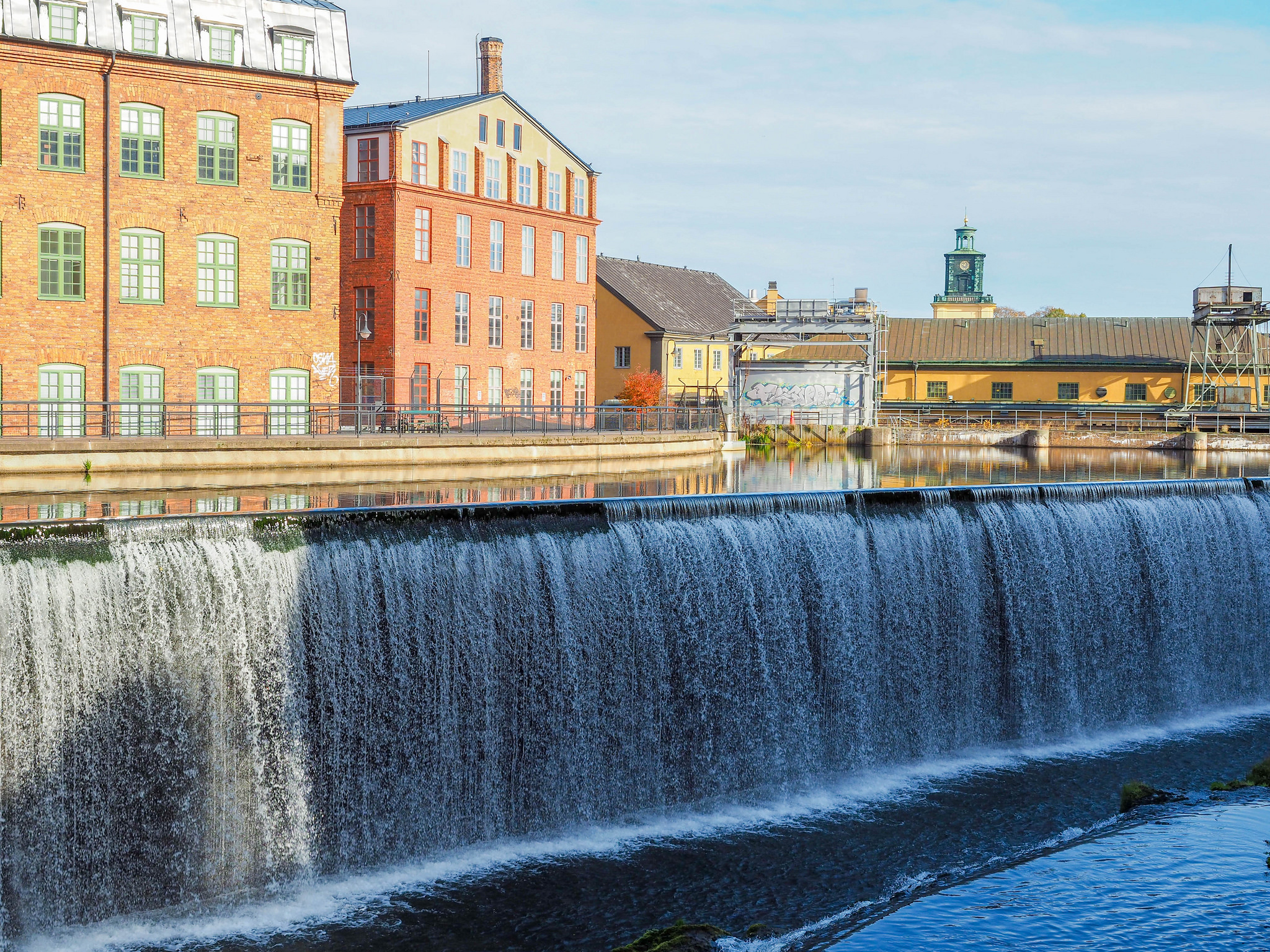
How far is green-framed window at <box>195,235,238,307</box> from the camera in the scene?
34000 millimetres

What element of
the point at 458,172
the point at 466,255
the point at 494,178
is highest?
the point at 494,178

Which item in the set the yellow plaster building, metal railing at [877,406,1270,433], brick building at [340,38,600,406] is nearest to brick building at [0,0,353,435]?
brick building at [340,38,600,406]

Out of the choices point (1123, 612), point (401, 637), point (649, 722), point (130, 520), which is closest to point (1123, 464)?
point (1123, 612)

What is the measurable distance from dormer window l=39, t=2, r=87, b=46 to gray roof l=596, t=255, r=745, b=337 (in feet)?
116

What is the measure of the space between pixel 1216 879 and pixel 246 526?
→ 10788 mm

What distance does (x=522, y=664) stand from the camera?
16625mm

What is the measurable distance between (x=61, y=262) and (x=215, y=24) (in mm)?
7307

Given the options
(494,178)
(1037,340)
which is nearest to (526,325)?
(494,178)

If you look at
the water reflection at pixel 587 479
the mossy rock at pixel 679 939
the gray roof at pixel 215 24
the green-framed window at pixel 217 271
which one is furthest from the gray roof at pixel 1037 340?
the mossy rock at pixel 679 939

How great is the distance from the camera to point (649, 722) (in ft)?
57.8

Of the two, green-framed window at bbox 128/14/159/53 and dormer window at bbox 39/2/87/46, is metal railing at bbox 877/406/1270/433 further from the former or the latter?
dormer window at bbox 39/2/87/46

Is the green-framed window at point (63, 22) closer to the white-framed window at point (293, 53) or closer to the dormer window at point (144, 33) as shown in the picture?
the dormer window at point (144, 33)

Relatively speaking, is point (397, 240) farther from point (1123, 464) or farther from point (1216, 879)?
point (1216, 879)

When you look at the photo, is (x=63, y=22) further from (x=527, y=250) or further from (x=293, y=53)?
(x=527, y=250)
